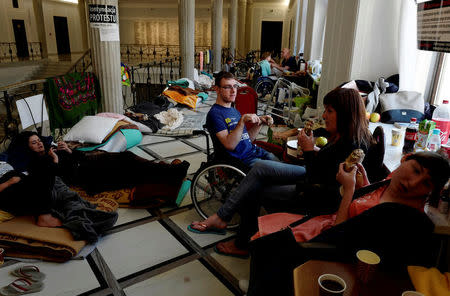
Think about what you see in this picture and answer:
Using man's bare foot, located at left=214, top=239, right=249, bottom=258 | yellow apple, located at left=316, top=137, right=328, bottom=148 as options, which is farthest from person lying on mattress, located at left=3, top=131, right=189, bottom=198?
yellow apple, located at left=316, top=137, right=328, bottom=148

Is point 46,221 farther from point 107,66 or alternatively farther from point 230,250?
point 107,66

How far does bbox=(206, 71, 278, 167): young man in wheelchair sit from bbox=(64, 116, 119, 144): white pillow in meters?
2.01

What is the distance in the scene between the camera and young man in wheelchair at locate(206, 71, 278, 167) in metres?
2.47

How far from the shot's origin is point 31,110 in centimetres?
383

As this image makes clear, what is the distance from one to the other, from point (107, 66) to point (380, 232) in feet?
14.2

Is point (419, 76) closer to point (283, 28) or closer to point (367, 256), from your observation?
point (367, 256)

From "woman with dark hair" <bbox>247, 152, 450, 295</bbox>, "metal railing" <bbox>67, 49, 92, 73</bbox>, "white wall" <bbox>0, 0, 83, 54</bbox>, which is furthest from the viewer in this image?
"white wall" <bbox>0, 0, 83, 54</bbox>

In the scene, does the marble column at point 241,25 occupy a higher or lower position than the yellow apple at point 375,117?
higher

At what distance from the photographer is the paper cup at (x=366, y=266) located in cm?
110

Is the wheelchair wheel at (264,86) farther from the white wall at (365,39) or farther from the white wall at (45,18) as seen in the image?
the white wall at (45,18)

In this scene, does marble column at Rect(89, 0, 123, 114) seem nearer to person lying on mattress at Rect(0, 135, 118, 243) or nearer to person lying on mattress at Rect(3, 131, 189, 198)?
person lying on mattress at Rect(3, 131, 189, 198)

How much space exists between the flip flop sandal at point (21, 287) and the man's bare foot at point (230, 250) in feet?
3.67

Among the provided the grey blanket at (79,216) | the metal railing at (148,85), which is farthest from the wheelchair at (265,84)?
the grey blanket at (79,216)

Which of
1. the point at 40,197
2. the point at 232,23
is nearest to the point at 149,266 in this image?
the point at 40,197
